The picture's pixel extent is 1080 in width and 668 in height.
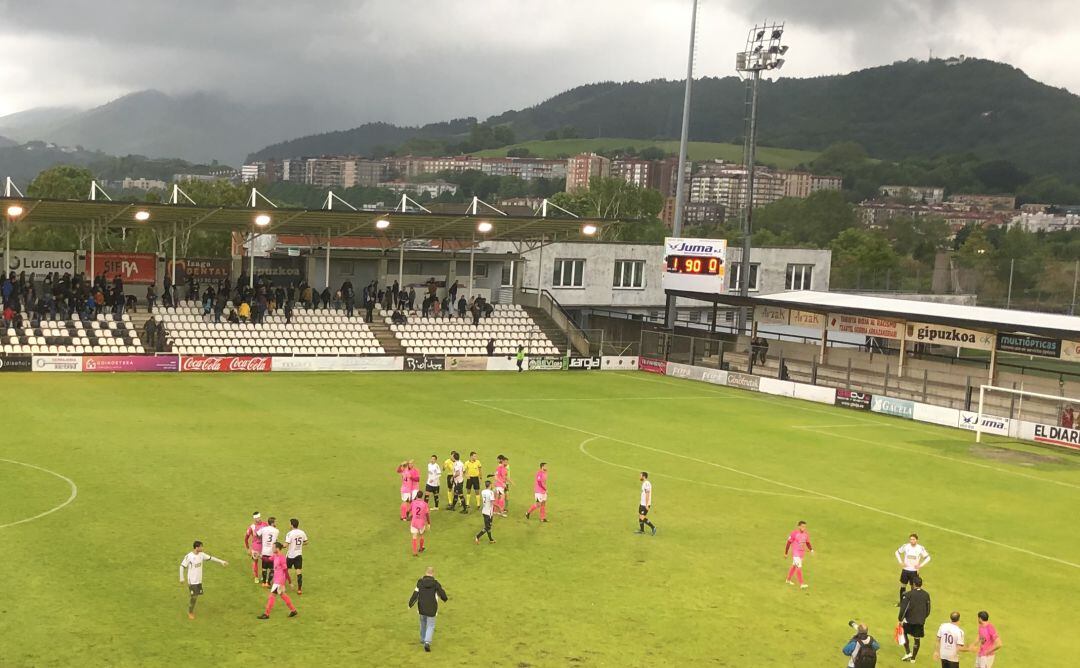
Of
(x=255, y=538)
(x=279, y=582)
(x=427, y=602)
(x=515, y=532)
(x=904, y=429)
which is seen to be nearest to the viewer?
(x=427, y=602)

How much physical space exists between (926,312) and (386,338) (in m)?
30.6

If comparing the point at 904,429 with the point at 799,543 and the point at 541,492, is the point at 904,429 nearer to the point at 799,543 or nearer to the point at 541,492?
the point at 541,492

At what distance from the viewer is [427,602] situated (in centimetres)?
1720

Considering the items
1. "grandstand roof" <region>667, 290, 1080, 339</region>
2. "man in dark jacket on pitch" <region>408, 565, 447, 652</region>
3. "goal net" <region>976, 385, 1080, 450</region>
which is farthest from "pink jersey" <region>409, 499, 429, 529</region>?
"grandstand roof" <region>667, 290, 1080, 339</region>

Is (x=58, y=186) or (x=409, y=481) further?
(x=58, y=186)

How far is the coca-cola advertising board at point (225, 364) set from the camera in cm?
5181

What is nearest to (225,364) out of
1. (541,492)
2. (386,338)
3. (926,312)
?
(386,338)

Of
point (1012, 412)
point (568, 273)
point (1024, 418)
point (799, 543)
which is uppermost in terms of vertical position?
point (568, 273)

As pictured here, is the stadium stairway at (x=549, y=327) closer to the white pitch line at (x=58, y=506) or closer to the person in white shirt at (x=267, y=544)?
the white pitch line at (x=58, y=506)

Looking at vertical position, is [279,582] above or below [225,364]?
below

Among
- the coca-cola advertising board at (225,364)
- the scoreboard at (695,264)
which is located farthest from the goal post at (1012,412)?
the coca-cola advertising board at (225,364)

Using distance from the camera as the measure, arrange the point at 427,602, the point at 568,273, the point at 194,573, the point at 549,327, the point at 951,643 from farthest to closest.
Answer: the point at 568,273 < the point at 549,327 < the point at 194,573 < the point at 427,602 < the point at 951,643

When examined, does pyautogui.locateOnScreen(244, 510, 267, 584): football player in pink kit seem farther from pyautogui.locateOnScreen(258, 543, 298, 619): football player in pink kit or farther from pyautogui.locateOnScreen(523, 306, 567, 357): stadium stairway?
pyautogui.locateOnScreen(523, 306, 567, 357): stadium stairway

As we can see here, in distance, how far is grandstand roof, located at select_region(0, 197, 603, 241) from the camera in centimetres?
5222
